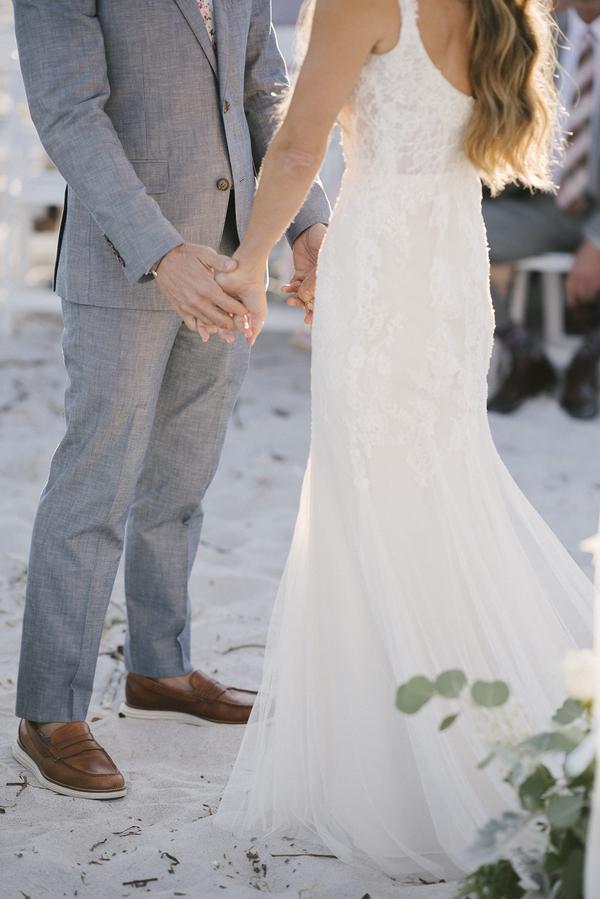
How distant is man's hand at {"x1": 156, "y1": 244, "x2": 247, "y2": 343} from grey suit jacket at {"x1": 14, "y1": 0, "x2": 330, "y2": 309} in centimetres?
4

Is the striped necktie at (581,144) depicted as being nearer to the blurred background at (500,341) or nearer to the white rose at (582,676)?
the blurred background at (500,341)

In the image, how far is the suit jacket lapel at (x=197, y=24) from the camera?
7.39ft

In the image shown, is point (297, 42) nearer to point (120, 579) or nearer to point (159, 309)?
point (159, 309)

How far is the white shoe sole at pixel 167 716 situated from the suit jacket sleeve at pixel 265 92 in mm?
1144

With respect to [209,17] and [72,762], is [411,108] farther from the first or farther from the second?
[72,762]

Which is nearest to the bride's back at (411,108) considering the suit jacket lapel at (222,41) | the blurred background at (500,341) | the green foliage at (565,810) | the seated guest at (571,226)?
the suit jacket lapel at (222,41)

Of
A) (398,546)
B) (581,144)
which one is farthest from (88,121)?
(581,144)

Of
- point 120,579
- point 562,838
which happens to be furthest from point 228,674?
point 562,838

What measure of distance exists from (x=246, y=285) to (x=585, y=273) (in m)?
3.64

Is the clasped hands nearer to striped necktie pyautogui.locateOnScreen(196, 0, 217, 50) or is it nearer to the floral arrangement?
striped necktie pyautogui.locateOnScreen(196, 0, 217, 50)

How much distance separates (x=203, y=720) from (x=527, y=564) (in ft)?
3.11

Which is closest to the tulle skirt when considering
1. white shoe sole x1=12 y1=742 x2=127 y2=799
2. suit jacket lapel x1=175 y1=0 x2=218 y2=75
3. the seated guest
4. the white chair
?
white shoe sole x1=12 y1=742 x2=127 y2=799

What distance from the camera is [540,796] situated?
64.0 inches

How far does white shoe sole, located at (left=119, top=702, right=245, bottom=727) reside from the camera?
275 centimetres
